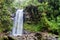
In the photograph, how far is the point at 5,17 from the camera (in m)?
15.2

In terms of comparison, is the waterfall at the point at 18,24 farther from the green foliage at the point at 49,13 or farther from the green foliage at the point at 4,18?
the green foliage at the point at 49,13

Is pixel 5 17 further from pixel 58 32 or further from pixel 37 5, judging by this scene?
pixel 58 32

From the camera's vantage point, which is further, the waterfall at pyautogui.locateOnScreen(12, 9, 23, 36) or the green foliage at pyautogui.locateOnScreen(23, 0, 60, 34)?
the waterfall at pyautogui.locateOnScreen(12, 9, 23, 36)

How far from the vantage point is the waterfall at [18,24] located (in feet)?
52.8

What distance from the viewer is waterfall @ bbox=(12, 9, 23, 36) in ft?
52.8

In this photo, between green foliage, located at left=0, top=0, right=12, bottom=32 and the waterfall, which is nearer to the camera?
green foliage, located at left=0, top=0, right=12, bottom=32

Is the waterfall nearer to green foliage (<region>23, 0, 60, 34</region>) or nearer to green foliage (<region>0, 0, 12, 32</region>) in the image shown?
green foliage (<region>0, 0, 12, 32</region>)

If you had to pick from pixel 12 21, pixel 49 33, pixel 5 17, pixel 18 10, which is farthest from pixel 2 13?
pixel 49 33

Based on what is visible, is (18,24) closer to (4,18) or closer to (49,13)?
(4,18)

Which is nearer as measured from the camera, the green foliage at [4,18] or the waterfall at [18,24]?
the green foliage at [4,18]

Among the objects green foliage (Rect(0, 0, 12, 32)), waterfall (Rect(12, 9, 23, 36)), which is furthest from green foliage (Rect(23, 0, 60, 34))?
green foliage (Rect(0, 0, 12, 32))

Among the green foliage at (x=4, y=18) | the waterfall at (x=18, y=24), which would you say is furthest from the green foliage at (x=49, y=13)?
the green foliage at (x=4, y=18)

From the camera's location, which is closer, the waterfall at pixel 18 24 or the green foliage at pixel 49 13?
the green foliage at pixel 49 13

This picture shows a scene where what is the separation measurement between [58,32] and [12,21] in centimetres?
468
